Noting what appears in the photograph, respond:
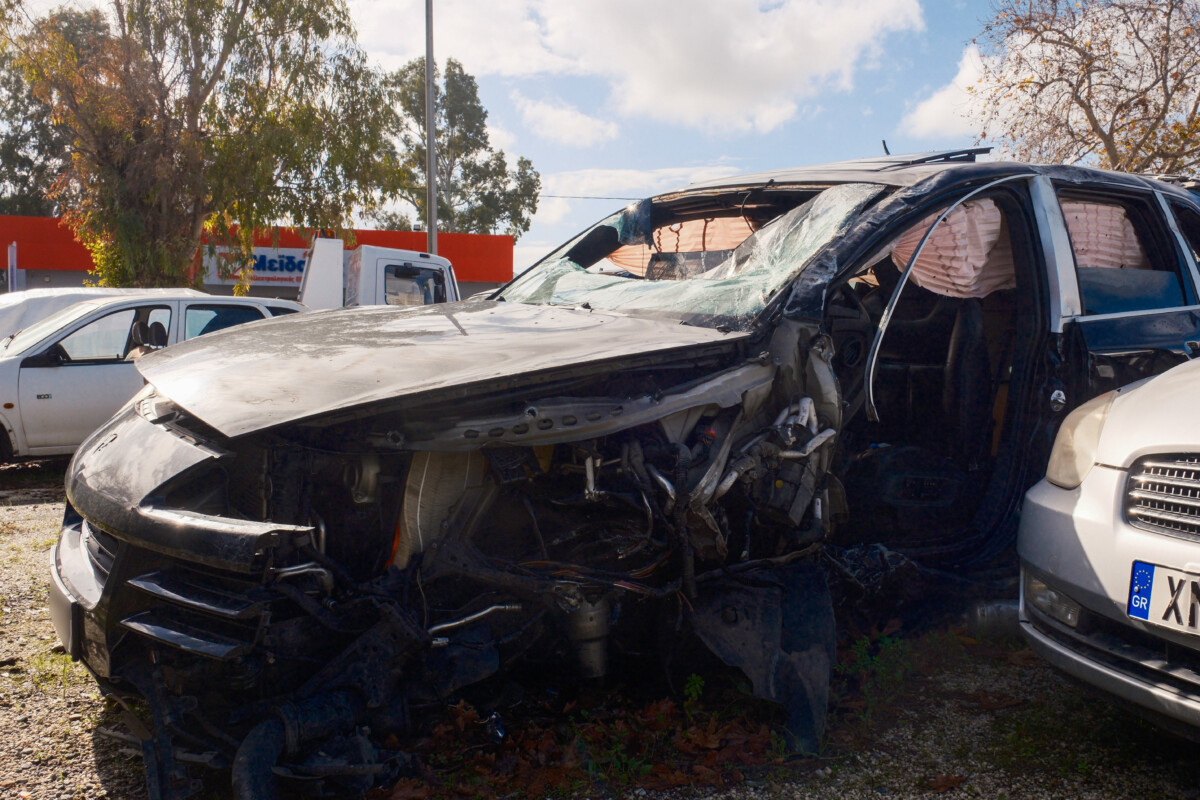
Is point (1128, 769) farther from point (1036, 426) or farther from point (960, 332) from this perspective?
point (960, 332)

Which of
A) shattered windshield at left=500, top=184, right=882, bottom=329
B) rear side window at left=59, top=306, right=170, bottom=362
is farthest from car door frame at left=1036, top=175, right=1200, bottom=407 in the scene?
rear side window at left=59, top=306, right=170, bottom=362

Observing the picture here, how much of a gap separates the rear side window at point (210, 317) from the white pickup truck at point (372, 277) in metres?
3.26

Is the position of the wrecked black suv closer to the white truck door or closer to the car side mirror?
the white truck door

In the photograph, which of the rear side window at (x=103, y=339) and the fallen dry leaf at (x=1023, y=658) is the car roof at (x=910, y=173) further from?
the rear side window at (x=103, y=339)

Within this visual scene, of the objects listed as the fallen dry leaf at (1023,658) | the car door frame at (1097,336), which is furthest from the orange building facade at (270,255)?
the fallen dry leaf at (1023,658)

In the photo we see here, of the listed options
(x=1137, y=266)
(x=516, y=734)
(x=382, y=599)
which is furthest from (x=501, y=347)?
(x=1137, y=266)

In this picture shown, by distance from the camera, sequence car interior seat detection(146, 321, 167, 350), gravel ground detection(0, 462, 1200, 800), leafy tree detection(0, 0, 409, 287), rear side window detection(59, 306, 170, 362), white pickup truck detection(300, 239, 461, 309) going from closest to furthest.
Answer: gravel ground detection(0, 462, 1200, 800) → car interior seat detection(146, 321, 167, 350) → rear side window detection(59, 306, 170, 362) → white pickup truck detection(300, 239, 461, 309) → leafy tree detection(0, 0, 409, 287)

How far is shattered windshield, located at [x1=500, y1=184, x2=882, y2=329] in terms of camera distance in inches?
112

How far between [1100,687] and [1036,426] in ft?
4.00

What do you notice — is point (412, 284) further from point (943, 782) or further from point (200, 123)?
point (943, 782)

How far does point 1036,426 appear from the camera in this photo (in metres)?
3.15

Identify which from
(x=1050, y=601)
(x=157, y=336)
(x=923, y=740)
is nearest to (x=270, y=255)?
(x=157, y=336)

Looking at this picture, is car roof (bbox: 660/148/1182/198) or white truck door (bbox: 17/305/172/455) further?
white truck door (bbox: 17/305/172/455)

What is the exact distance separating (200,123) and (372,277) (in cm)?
783
